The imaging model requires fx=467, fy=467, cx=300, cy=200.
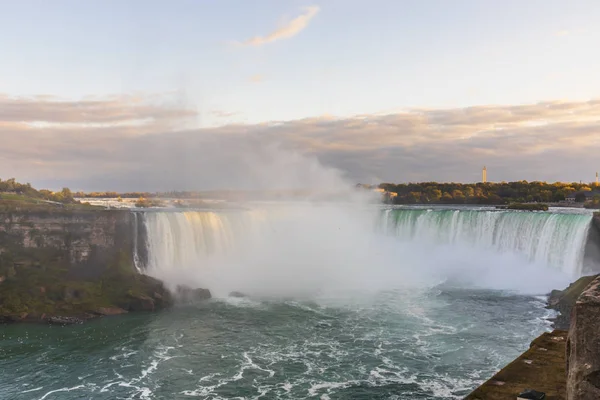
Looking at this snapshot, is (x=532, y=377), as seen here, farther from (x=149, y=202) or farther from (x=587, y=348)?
(x=149, y=202)

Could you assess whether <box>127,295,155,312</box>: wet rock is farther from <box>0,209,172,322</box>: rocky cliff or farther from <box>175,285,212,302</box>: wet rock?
<box>175,285,212,302</box>: wet rock


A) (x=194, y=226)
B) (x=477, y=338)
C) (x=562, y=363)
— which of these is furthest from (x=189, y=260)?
(x=562, y=363)

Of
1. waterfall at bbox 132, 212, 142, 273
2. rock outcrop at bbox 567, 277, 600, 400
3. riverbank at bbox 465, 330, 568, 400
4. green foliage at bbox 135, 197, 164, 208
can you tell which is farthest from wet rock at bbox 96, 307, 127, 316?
green foliage at bbox 135, 197, 164, 208

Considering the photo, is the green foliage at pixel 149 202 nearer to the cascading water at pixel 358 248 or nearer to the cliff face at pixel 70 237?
the cascading water at pixel 358 248

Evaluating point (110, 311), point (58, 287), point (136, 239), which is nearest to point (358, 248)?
point (136, 239)

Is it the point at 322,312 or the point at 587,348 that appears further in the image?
the point at 322,312

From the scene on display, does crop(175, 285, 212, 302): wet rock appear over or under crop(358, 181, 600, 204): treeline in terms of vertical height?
under

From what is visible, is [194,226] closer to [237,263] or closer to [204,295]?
[237,263]

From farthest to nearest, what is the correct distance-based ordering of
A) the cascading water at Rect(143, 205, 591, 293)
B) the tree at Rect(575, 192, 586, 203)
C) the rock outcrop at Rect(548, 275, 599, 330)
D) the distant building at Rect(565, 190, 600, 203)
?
the distant building at Rect(565, 190, 600, 203)
the tree at Rect(575, 192, 586, 203)
the cascading water at Rect(143, 205, 591, 293)
the rock outcrop at Rect(548, 275, 599, 330)
